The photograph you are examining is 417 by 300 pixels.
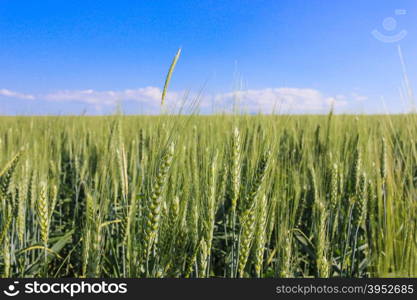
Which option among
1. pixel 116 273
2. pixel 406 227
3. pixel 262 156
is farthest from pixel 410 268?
pixel 116 273

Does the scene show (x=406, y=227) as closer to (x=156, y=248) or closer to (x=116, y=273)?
(x=156, y=248)

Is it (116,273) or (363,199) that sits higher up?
(363,199)

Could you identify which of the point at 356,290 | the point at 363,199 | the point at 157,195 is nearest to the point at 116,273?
the point at 157,195

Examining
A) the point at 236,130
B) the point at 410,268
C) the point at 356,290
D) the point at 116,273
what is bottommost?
the point at 116,273

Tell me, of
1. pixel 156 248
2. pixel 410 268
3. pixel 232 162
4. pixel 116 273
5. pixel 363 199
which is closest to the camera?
pixel 410 268

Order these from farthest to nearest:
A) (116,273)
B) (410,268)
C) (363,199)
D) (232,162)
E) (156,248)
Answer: (363,199) → (116,273) → (232,162) → (156,248) → (410,268)

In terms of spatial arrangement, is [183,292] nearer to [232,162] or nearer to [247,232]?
[247,232]

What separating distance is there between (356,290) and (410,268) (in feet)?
0.84

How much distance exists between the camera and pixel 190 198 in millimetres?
1484

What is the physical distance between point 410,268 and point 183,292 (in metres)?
0.83

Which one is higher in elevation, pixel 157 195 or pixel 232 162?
pixel 232 162

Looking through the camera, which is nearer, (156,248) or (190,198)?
(156,248)

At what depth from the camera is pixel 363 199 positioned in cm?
196

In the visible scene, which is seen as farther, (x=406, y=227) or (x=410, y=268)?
(x=406, y=227)
